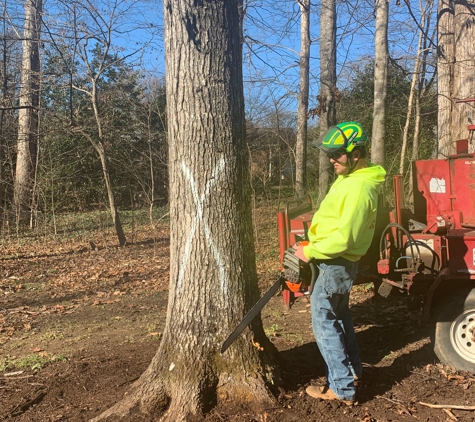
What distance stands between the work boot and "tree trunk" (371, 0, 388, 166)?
21.4 feet

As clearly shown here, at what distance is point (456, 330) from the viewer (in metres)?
3.93

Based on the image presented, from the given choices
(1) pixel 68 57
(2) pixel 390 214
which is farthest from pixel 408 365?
(1) pixel 68 57

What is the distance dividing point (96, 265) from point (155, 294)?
290 centimetres

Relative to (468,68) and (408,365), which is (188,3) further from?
(468,68)

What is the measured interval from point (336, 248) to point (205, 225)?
935mm

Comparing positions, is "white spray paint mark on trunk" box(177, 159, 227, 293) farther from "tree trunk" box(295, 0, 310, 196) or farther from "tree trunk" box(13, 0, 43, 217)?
"tree trunk" box(13, 0, 43, 217)

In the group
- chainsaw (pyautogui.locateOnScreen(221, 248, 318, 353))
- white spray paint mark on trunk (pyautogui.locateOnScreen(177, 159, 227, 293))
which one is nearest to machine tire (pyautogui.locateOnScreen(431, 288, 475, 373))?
chainsaw (pyautogui.locateOnScreen(221, 248, 318, 353))

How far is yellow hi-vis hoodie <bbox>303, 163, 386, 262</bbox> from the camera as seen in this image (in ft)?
10.3

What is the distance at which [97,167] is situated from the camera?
17.8m

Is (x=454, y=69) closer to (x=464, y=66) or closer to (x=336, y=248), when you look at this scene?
(x=464, y=66)

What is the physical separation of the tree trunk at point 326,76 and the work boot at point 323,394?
26.6 feet

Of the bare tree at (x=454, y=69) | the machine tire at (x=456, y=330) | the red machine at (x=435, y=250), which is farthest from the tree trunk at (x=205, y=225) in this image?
the bare tree at (x=454, y=69)

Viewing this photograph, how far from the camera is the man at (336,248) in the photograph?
3.23 m

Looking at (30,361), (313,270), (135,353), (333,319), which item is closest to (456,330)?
(333,319)
